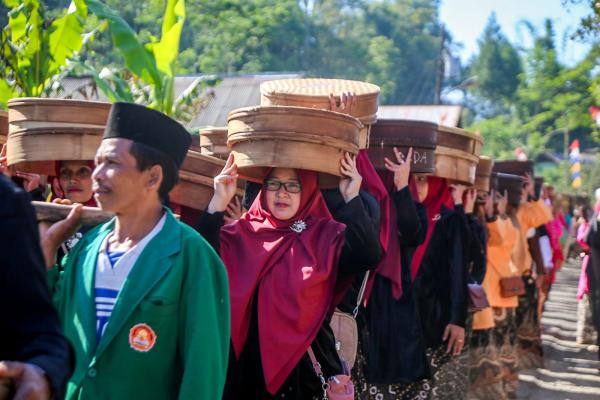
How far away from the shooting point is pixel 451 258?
8.03 m

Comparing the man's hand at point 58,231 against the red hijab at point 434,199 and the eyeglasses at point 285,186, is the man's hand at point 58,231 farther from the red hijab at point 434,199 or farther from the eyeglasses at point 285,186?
the red hijab at point 434,199

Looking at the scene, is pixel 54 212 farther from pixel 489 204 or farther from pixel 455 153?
pixel 489 204

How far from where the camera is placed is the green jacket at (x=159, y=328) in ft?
12.7

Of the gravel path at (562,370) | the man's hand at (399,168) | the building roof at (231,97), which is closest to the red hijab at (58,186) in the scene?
the man's hand at (399,168)

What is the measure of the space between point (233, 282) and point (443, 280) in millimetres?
2841

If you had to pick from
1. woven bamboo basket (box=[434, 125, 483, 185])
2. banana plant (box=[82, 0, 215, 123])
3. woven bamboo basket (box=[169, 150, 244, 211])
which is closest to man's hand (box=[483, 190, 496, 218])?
woven bamboo basket (box=[434, 125, 483, 185])

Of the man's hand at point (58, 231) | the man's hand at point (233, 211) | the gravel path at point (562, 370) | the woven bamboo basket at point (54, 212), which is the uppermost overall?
the man's hand at point (233, 211)

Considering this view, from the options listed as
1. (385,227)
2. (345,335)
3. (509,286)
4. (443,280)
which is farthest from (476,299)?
(509,286)

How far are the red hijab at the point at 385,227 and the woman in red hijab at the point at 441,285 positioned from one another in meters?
0.57

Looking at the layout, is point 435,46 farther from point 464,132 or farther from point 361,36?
point 464,132

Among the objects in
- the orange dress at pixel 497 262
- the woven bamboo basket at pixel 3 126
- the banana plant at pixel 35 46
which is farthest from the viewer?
the orange dress at pixel 497 262

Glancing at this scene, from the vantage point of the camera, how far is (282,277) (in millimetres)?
5391

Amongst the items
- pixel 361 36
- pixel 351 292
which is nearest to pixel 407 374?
pixel 351 292

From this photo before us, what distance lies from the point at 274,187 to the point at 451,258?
9.12ft
